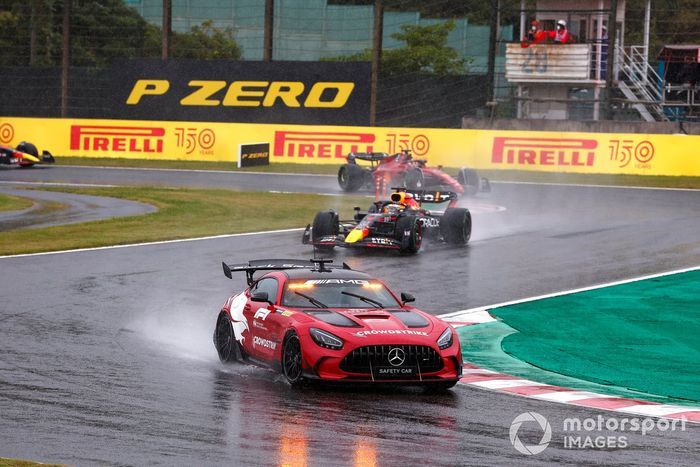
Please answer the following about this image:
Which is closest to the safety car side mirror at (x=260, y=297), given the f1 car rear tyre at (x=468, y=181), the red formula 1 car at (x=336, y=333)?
the red formula 1 car at (x=336, y=333)

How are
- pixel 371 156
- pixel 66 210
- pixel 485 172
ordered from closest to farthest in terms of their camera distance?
pixel 66 210 → pixel 371 156 → pixel 485 172

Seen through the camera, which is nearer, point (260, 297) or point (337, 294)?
point (260, 297)

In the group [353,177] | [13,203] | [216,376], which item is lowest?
[216,376]

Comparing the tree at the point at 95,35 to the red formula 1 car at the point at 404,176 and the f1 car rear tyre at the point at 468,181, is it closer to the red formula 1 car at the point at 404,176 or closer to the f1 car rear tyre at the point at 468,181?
the red formula 1 car at the point at 404,176

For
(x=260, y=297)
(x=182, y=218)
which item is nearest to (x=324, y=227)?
(x=182, y=218)

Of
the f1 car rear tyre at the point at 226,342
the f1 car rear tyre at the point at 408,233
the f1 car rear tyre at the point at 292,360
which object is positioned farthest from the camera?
the f1 car rear tyre at the point at 408,233

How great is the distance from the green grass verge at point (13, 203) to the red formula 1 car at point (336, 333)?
19.9 meters

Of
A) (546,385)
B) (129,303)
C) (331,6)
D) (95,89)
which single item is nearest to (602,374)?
(546,385)

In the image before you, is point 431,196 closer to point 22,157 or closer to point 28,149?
point 22,157

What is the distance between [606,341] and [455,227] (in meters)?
10.3

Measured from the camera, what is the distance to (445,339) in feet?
40.8

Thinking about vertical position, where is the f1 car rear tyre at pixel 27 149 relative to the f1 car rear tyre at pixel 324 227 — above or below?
above

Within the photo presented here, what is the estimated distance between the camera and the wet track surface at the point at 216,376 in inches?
377

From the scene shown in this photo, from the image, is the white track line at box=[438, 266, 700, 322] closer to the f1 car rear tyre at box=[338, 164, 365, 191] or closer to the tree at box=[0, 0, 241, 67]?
the f1 car rear tyre at box=[338, 164, 365, 191]
